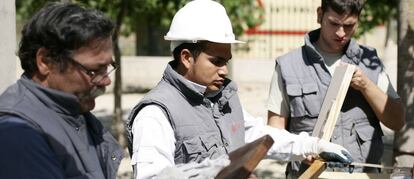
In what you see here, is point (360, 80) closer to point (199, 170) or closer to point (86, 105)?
point (199, 170)

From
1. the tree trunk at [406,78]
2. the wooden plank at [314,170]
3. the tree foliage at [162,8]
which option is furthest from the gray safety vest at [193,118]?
the tree foliage at [162,8]

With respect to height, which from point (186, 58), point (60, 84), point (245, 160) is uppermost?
point (60, 84)

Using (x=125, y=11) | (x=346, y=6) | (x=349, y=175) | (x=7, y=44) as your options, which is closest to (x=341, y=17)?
(x=346, y=6)

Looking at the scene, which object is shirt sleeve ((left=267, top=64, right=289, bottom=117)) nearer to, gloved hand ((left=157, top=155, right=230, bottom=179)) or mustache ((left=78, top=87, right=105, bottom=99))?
gloved hand ((left=157, top=155, right=230, bottom=179))

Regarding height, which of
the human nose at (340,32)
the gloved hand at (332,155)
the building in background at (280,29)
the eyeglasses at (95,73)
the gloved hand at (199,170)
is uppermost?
the eyeglasses at (95,73)

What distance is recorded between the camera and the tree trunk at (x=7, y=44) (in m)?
3.16

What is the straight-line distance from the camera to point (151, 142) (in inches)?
92.0

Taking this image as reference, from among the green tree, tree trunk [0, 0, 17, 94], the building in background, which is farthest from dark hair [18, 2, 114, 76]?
the building in background

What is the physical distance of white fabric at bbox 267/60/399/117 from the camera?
3.48 metres

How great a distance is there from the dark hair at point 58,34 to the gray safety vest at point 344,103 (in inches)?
65.9

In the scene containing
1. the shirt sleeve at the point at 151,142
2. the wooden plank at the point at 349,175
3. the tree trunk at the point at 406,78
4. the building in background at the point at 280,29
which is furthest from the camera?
the building in background at the point at 280,29

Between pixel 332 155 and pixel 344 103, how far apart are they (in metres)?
0.54

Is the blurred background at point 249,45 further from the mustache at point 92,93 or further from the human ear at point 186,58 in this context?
the mustache at point 92,93

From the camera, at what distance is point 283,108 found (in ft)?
11.6
